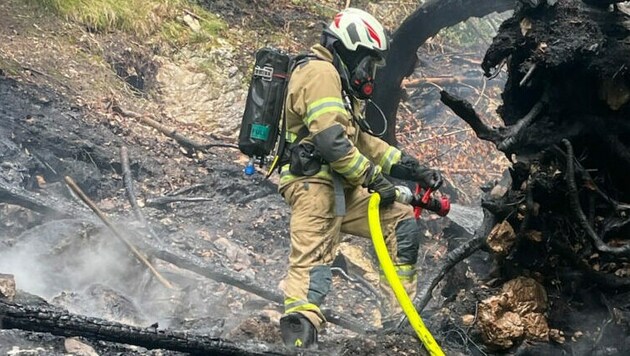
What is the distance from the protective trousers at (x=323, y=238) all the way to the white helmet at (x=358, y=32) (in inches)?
37.3

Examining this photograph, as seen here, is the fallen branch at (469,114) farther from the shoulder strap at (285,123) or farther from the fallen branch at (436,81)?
the fallen branch at (436,81)

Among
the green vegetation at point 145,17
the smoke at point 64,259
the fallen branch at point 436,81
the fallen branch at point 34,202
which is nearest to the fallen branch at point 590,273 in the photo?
the smoke at point 64,259

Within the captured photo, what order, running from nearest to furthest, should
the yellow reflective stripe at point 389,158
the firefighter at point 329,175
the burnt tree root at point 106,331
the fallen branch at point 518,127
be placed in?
the burnt tree root at point 106,331 < the fallen branch at point 518,127 < the firefighter at point 329,175 < the yellow reflective stripe at point 389,158

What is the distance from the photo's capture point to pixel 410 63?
7.22m

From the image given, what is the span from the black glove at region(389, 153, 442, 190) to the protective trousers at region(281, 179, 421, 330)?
8.5 inches

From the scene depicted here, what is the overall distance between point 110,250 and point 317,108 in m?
2.45

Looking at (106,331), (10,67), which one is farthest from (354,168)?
(10,67)

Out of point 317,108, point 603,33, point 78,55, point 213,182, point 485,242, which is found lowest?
point 213,182

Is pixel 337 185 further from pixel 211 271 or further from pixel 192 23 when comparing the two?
pixel 192 23

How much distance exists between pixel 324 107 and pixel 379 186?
0.74 m

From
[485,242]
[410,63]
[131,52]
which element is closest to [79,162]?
[131,52]

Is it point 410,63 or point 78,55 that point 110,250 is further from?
point 78,55

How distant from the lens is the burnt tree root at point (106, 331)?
3812 mm

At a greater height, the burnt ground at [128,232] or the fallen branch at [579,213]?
the fallen branch at [579,213]
